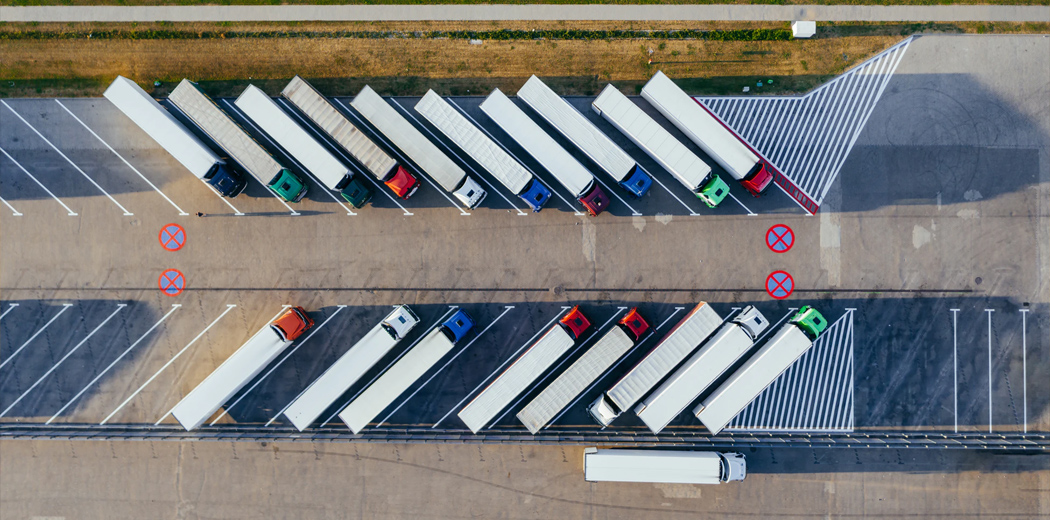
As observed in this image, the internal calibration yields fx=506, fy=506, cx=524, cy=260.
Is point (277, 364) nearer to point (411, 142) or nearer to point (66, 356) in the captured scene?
point (66, 356)

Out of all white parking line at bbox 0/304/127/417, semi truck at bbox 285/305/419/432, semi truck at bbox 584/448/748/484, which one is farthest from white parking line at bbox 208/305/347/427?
semi truck at bbox 584/448/748/484

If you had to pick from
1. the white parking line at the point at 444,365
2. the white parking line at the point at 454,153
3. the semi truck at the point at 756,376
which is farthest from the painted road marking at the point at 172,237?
the semi truck at the point at 756,376

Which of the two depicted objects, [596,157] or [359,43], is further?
[359,43]

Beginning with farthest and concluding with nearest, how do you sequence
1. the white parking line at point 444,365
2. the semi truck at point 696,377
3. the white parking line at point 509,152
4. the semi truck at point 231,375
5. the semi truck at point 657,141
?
the white parking line at point 444,365 < the white parking line at point 509,152 < the semi truck at point 231,375 < the semi truck at point 657,141 < the semi truck at point 696,377

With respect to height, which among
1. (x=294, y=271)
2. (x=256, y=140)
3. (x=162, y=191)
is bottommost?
(x=294, y=271)

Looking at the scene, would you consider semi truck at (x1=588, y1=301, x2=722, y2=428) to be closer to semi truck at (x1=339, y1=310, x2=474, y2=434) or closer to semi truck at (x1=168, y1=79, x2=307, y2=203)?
semi truck at (x1=339, y1=310, x2=474, y2=434)

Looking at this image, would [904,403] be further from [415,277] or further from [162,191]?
[162,191]

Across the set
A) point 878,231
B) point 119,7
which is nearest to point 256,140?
point 119,7

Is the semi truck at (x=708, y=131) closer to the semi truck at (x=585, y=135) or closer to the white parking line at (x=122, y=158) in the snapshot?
the semi truck at (x=585, y=135)
